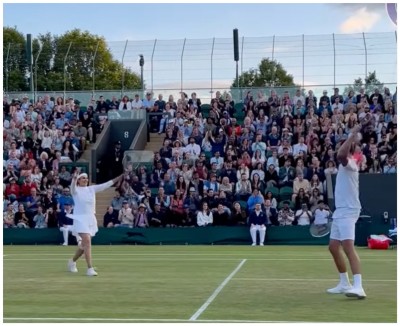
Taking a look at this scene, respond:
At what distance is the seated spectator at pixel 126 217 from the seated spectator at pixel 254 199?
374 centimetres

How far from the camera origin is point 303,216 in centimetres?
2866

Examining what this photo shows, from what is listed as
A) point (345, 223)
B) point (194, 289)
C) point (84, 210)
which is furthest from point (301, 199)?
point (345, 223)

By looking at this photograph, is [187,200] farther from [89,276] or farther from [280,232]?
[89,276]

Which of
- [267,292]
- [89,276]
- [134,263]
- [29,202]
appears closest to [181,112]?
[29,202]

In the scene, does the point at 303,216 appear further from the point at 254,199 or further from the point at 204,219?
the point at 204,219

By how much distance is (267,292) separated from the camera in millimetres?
13492

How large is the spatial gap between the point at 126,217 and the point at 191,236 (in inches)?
96.7

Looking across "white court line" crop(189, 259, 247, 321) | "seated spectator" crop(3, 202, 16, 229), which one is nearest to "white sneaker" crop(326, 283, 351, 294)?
"white court line" crop(189, 259, 247, 321)

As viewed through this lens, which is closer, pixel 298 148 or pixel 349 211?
pixel 349 211

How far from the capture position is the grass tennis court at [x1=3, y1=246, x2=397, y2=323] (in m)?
11.0

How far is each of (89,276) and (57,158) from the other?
18.1 m

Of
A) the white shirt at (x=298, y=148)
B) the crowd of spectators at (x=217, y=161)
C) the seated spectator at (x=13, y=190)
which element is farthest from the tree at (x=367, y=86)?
A: the seated spectator at (x=13, y=190)

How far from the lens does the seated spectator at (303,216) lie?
28641mm

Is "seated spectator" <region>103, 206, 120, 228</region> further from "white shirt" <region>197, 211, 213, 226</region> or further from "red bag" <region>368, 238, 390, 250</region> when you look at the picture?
"red bag" <region>368, 238, 390, 250</region>
